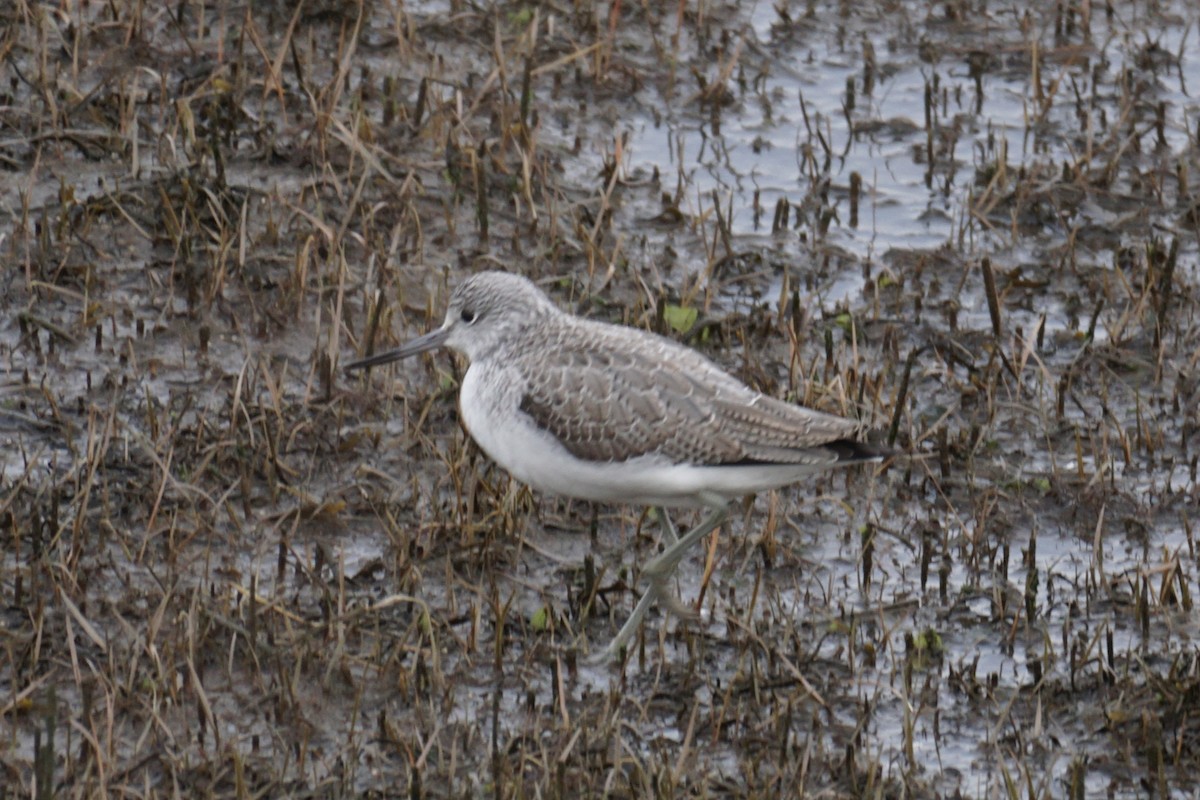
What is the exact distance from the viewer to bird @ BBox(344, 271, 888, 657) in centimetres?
602

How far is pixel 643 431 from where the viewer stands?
6.04 meters

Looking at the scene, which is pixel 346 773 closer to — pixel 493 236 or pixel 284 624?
pixel 284 624

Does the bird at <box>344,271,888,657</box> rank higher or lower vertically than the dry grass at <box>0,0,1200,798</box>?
higher

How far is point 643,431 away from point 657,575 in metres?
0.48

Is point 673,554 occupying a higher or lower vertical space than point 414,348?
lower

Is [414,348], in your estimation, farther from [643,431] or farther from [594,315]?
[594,315]

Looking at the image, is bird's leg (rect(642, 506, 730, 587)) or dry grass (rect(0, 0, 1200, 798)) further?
bird's leg (rect(642, 506, 730, 587))

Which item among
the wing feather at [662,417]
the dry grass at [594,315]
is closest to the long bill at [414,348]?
the dry grass at [594,315]

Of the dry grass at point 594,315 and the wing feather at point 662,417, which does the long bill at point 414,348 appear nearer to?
the dry grass at point 594,315

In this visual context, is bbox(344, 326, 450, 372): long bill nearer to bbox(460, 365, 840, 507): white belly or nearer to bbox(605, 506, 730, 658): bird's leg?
bbox(460, 365, 840, 507): white belly

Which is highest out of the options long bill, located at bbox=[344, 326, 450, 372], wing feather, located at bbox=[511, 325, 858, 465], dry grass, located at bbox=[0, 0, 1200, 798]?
wing feather, located at bbox=[511, 325, 858, 465]

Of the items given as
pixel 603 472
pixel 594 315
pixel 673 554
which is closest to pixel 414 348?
pixel 603 472

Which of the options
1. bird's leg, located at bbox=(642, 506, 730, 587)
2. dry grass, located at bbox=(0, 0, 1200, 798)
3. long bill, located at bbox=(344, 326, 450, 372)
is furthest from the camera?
long bill, located at bbox=(344, 326, 450, 372)

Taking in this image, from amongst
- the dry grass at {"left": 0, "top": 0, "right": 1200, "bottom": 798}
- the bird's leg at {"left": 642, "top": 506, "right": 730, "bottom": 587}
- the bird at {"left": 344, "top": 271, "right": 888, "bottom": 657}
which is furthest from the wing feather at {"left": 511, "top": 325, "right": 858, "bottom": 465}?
the dry grass at {"left": 0, "top": 0, "right": 1200, "bottom": 798}
